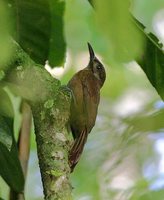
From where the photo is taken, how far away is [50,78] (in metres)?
1.42

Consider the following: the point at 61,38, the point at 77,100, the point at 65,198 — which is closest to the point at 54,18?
the point at 61,38

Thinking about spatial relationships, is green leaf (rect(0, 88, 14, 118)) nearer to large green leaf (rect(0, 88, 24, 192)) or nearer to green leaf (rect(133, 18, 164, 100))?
large green leaf (rect(0, 88, 24, 192))

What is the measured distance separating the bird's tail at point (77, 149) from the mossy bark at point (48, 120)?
0.18 meters

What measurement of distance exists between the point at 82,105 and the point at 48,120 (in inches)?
36.0

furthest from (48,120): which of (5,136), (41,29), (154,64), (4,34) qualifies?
(4,34)

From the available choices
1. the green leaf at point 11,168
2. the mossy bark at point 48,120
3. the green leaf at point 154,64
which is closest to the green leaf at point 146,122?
the mossy bark at point 48,120

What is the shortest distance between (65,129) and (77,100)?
896 millimetres

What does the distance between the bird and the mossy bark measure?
273 millimetres

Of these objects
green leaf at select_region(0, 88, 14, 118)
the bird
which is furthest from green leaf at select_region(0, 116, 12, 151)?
the bird

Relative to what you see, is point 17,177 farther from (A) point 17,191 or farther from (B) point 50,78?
(B) point 50,78

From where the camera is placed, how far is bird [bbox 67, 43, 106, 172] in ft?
6.34

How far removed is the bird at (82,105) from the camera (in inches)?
76.0

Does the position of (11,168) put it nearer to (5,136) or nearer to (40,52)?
(5,136)

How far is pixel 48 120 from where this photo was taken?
1321mm
